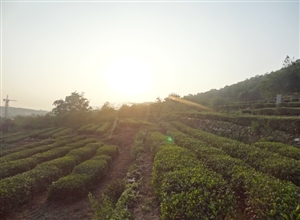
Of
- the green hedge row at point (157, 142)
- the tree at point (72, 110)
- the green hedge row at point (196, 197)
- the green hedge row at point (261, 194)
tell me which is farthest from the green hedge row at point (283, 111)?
the tree at point (72, 110)

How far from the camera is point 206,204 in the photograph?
5.12 meters

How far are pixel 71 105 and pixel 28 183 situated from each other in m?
47.4

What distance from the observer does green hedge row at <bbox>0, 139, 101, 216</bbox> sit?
973 centimetres

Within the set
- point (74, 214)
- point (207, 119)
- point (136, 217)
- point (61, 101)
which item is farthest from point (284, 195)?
point (61, 101)

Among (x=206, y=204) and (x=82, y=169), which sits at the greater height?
(x=206, y=204)

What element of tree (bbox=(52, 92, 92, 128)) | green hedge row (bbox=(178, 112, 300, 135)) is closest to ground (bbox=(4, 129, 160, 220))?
green hedge row (bbox=(178, 112, 300, 135))

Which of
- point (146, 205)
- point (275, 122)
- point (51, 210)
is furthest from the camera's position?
point (275, 122)

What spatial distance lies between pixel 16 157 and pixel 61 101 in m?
41.7

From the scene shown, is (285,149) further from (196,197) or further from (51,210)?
(51,210)

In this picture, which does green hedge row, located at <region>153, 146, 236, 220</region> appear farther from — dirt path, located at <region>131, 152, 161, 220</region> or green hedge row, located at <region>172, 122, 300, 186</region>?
green hedge row, located at <region>172, 122, 300, 186</region>

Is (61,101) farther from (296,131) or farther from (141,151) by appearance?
(296,131)

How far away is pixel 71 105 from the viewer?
56094 millimetres

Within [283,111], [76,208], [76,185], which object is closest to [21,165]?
[76,185]

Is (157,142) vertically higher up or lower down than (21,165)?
higher up
